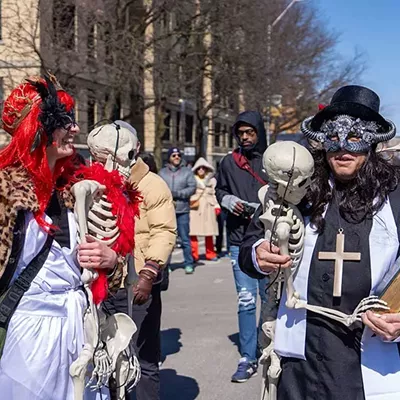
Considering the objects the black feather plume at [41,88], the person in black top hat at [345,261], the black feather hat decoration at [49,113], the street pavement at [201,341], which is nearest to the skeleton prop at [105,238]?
the black feather hat decoration at [49,113]

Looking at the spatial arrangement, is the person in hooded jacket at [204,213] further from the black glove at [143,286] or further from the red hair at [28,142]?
the red hair at [28,142]

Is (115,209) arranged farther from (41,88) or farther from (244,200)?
(244,200)

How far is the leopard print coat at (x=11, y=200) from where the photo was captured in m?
2.49

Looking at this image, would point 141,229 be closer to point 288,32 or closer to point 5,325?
point 5,325

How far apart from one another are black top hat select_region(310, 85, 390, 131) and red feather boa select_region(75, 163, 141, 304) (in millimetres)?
887

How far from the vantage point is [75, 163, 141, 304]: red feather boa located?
2.73 m

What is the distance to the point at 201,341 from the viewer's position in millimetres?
6609

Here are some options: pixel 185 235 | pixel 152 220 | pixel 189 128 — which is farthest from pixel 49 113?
pixel 189 128

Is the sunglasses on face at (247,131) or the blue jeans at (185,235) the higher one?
the sunglasses on face at (247,131)

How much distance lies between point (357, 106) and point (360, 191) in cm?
33

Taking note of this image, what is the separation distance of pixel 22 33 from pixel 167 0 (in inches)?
158

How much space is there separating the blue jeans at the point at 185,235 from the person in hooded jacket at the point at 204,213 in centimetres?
74

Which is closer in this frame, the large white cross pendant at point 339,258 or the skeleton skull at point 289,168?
the skeleton skull at point 289,168

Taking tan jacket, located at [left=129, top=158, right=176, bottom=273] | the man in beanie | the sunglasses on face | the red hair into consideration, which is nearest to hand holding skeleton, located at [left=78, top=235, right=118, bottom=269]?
the red hair
